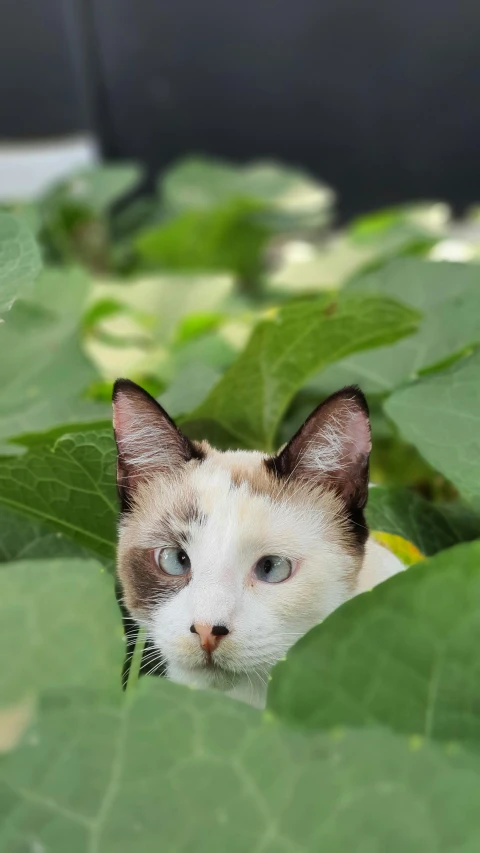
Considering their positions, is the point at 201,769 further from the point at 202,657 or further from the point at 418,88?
the point at 418,88

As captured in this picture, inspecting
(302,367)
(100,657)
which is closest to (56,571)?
(100,657)

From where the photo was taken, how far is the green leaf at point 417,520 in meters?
0.55

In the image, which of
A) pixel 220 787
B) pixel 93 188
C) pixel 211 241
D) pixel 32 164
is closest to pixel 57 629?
pixel 220 787

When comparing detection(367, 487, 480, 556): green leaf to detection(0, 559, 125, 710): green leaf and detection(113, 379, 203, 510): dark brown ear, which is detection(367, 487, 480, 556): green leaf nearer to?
detection(113, 379, 203, 510): dark brown ear

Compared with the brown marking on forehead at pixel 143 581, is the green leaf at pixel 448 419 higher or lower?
higher

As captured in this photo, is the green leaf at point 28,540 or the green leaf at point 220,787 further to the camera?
the green leaf at point 28,540

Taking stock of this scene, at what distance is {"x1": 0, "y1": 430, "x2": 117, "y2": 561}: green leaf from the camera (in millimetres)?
495

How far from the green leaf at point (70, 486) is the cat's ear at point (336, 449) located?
116mm

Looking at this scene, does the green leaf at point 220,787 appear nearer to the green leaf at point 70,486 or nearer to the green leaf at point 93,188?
the green leaf at point 70,486

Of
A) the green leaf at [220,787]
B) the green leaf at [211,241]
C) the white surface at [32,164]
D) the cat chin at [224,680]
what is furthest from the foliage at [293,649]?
the white surface at [32,164]

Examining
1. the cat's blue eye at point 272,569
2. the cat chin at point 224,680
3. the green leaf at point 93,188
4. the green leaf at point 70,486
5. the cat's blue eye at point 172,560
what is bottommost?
the green leaf at point 93,188

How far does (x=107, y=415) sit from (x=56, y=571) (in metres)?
0.33

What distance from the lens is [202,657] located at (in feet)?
1.53

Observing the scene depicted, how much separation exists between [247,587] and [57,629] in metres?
0.16
